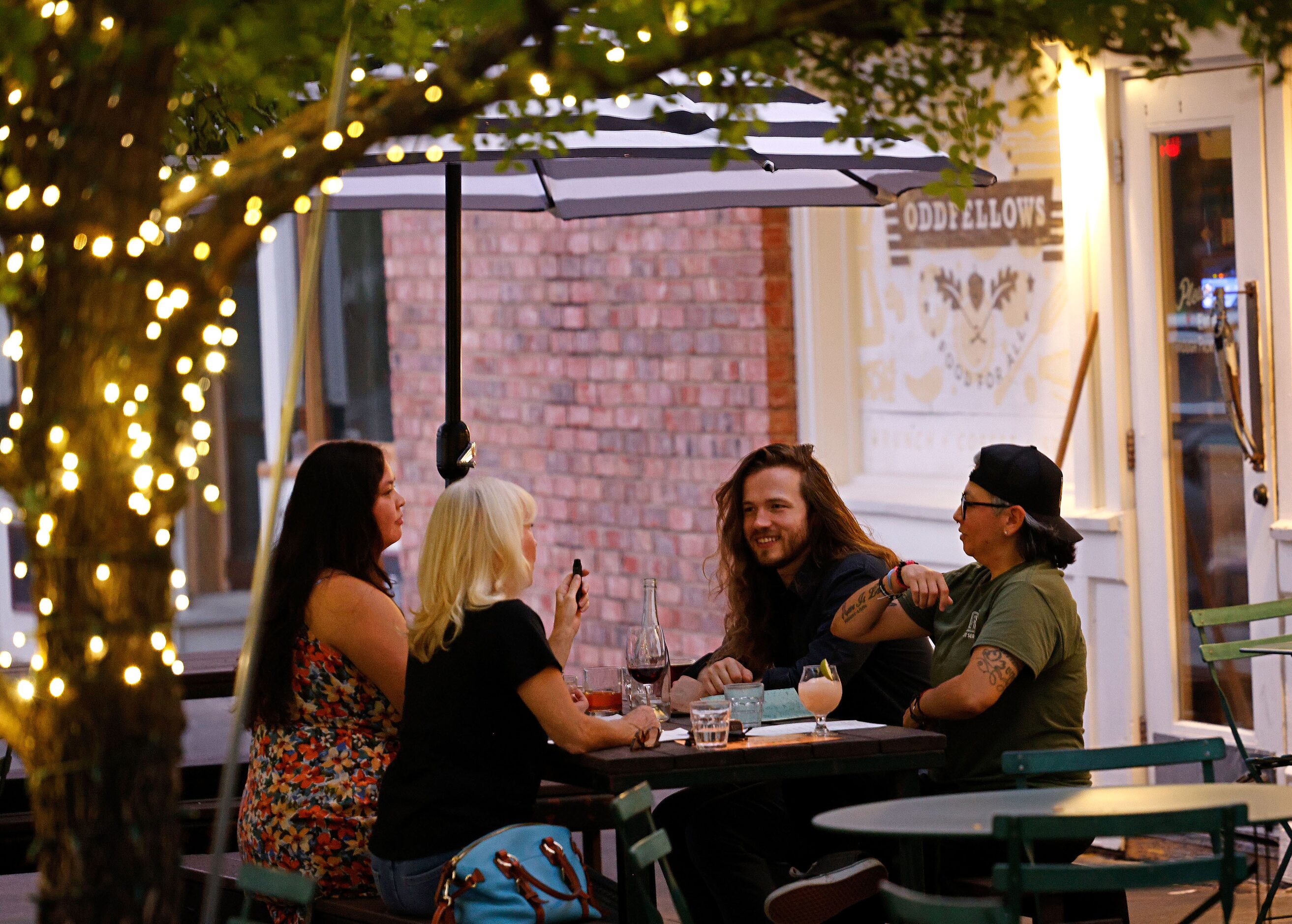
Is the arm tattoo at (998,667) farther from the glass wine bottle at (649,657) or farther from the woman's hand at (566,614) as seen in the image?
A: the woman's hand at (566,614)

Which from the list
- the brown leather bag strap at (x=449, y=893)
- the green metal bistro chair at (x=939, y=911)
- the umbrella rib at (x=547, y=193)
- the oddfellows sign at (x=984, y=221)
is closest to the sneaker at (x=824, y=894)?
the brown leather bag strap at (x=449, y=893)

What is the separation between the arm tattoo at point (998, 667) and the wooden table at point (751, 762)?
17 centimetres

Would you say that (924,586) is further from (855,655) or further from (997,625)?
(855,655)

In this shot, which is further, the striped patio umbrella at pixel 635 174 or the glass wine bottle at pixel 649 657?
the striped patio umbrella at pixel 635 174

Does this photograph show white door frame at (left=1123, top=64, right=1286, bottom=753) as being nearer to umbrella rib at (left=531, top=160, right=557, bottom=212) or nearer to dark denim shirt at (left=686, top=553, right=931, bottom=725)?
dark denim shirt at (left=686, top=553, right=931, bottom=725)

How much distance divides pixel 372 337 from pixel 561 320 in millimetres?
2821

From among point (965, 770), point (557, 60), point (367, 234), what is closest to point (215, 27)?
point (557, 60)

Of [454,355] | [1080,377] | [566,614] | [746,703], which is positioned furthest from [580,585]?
[1080,377]

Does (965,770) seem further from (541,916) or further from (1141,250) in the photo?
(1141,250)

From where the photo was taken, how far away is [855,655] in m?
4.16

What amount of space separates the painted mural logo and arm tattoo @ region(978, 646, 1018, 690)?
2.65 m

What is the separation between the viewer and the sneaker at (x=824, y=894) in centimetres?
360

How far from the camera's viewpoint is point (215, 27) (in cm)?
216

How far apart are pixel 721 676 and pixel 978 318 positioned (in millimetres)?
2657
